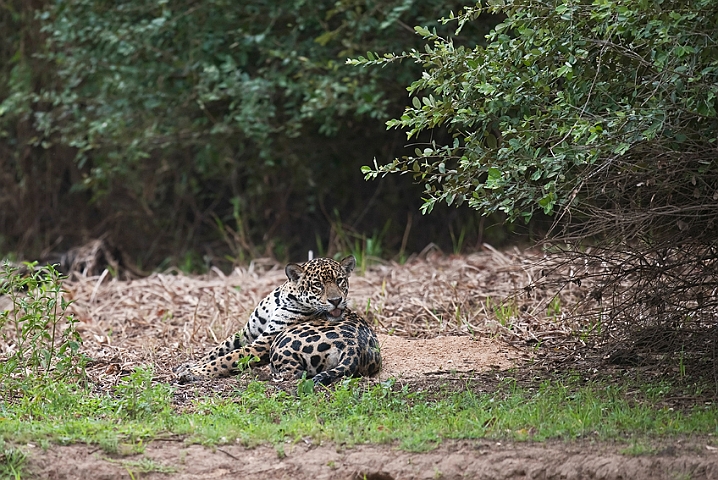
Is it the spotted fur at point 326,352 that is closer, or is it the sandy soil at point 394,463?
the sandy soil at point 394,463

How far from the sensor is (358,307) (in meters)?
9.47

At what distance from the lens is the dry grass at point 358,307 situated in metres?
8.31

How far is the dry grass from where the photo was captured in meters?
8.31

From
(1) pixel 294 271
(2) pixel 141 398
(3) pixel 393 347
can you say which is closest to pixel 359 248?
(3) pixel 393 347

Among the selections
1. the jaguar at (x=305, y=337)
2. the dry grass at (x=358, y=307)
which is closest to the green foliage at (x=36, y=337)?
the dry grass at (x=358, y=307)

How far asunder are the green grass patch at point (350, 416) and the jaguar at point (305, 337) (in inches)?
13.2

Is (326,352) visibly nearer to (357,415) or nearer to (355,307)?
(357,415)

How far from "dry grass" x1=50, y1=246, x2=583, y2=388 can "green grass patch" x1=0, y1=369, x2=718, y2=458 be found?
107 centimetres

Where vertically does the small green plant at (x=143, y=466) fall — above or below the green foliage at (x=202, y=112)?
below

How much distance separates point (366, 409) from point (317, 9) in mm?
6832

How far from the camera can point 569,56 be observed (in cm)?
587

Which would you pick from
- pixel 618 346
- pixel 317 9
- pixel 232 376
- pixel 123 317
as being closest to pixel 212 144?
pixel 317 9

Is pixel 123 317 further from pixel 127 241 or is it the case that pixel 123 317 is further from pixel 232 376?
pixel 127 241

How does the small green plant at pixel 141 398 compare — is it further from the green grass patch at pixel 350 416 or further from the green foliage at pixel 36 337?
the green foliage at pixel 36 337
